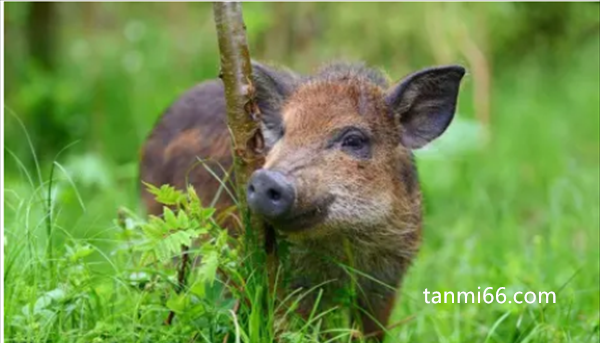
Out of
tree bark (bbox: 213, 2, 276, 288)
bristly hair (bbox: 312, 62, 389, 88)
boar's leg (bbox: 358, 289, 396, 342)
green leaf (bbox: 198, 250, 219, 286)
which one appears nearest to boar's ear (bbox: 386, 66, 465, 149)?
bristly hair (bbox: 312, 62, 389, 88)

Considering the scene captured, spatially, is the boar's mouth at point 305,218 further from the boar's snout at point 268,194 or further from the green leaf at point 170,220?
the green leaf at point 170,220

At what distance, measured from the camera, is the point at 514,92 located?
480 inches

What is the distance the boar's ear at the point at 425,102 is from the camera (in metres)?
4.64

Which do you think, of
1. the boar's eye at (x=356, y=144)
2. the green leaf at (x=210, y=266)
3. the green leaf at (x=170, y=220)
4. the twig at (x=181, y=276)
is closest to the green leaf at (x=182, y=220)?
the green leaf at (x=170, y=220)

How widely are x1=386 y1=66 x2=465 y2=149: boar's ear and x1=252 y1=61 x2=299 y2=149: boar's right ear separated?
0.44 meters

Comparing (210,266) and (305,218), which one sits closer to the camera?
(210,266)

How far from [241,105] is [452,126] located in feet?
16.1

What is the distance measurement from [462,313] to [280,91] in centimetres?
132

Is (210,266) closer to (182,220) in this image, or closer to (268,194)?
(182,220)

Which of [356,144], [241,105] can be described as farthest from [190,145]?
[241,105]

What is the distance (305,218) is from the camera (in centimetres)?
407

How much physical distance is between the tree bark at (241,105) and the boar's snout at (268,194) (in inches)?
5.1

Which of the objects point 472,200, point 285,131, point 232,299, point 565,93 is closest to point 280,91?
point 285,131

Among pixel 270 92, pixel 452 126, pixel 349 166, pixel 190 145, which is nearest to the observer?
pixel 349 166
